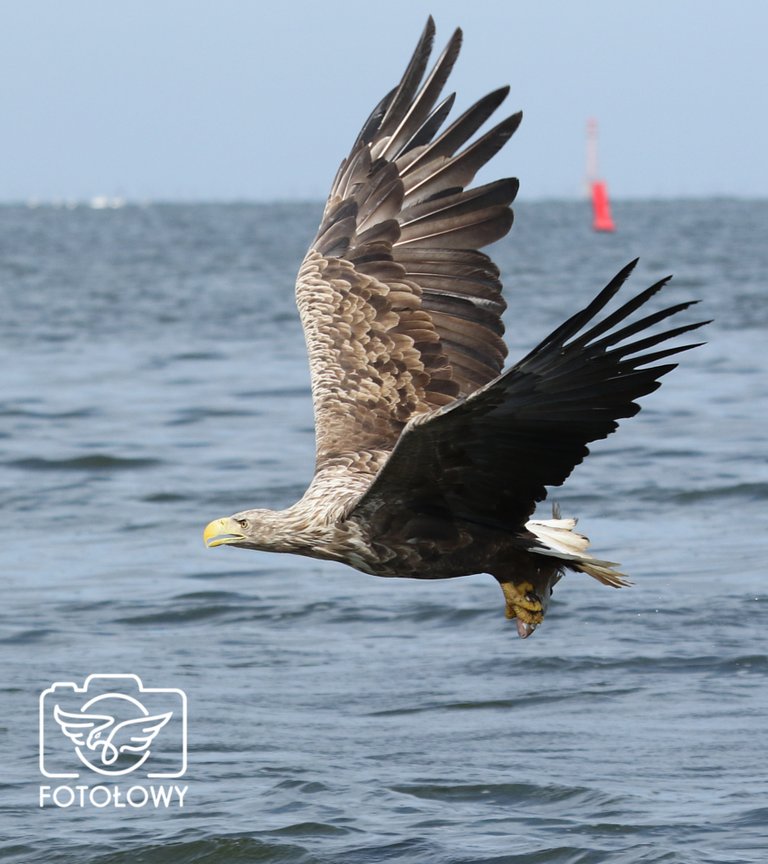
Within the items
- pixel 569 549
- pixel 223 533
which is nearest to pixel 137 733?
pixel 223 533

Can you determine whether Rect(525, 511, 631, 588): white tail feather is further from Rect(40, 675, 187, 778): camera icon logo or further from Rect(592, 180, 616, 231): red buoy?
Rect(592, 180, 616, 231): red buoy

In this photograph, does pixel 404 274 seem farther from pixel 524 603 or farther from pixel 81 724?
pixel 81 724

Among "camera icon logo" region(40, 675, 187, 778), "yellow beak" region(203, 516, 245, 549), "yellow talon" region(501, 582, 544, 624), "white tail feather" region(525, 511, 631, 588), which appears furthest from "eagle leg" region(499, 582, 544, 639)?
"camera icon logo" region(40, 675, 187, 778)

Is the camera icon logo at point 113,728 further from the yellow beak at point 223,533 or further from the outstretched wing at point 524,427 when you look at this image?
the outstretched wing at point 524,427

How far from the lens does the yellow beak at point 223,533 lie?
23.3 feet

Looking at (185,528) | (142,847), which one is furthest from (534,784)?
(185,528)

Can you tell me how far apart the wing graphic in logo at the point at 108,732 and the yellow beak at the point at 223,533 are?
176 centimetres

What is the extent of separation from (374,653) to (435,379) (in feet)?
8.45

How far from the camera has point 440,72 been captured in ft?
28.2

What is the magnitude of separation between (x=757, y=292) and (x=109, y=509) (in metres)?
19.9

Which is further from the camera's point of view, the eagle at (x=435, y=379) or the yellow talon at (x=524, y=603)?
the yellow talon at (x=524, y=603)

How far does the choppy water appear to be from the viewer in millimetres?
7551

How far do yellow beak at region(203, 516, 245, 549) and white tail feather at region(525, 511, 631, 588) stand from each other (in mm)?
1149

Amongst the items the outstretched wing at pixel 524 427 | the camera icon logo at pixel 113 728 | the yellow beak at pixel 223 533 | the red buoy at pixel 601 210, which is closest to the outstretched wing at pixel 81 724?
the camera icon logo at pixel 113 728
